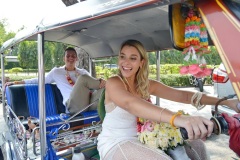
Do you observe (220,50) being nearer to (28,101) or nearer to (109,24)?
(109,24)

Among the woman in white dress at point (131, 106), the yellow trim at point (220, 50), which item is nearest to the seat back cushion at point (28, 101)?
the woman in white dress at point (131, 106)

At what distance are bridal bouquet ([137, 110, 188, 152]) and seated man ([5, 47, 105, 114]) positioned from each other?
2266 millimetres

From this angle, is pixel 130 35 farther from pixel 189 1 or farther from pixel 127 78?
pixel 189 1

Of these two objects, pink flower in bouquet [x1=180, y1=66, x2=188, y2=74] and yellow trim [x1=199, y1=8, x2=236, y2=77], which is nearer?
yellow trim [x1=199, y1=8, x2=236, y2=77]

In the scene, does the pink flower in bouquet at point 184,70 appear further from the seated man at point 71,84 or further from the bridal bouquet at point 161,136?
the seated man at point 71,84

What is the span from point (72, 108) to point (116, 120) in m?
2.10

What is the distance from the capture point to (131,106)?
1.84 meters

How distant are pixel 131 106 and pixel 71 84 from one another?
2975mm

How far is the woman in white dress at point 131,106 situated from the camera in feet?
5.97

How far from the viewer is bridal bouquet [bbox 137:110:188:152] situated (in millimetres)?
1780

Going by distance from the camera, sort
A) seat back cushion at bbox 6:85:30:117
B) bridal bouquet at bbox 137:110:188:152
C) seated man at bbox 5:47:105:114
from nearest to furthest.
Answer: bridal bouquet at bbox 137:110:188:152, seated man at bbox 5:47:105:114, seat back cushion at bbox 6:85:30:117

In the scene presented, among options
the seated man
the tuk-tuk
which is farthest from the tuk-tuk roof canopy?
the seated man

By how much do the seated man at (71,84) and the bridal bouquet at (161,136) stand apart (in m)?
2.27

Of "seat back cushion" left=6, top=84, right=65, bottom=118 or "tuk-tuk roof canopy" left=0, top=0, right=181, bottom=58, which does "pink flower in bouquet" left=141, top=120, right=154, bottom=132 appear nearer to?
"tuk-tuk roof canopy" left=0, top=0, right=181, bottom=58
